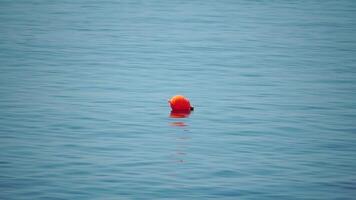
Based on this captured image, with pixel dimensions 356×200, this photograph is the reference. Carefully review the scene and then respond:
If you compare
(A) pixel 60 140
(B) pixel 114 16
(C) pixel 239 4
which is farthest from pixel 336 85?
(C) pixel 239 4

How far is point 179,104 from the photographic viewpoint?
17641 mm

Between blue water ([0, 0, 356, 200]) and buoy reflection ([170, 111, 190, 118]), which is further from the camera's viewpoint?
buoy reflection ([170, 111, 190, 118])

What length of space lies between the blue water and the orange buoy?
337mm

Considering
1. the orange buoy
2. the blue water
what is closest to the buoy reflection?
the orange buoy

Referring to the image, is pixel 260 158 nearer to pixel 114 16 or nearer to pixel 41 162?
pixel 41 162

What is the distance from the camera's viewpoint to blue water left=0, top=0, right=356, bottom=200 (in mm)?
12602

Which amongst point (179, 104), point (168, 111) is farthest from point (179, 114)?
point (168, 111)

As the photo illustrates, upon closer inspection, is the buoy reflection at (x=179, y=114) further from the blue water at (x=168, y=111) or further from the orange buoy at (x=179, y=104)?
the blue water at (x=168, y=111)

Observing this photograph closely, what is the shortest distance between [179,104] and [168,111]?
0.37 meters

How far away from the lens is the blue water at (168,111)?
41.3ft

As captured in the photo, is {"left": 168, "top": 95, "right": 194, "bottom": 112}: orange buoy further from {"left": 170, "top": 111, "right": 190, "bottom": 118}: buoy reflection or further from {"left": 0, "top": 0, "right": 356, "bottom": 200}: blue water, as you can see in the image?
{"left": 0, "top": 0, "right": 356, "bottom": 200}: blue water

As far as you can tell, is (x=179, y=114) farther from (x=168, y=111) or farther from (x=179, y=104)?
(x=168, y=111)

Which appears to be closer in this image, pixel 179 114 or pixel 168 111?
pixel 179 114

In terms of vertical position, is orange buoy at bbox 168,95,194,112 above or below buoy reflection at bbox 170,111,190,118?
above
